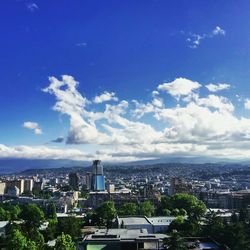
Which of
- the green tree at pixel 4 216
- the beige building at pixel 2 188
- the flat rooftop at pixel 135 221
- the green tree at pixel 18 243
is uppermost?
the beige building at pixel 2 188

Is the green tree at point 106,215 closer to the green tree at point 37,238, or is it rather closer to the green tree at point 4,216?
the green tree at point 4,216

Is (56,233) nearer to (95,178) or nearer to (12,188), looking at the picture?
(12,188)

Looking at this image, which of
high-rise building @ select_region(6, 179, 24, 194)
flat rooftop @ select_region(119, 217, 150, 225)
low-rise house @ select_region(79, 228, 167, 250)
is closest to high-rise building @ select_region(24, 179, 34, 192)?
high-rise building @ select_region(6, 179, 24, 194)

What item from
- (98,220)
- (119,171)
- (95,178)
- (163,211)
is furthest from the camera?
(119,171)

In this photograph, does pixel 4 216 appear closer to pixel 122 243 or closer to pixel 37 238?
pixel 37 238

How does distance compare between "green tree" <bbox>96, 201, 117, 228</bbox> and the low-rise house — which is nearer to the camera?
the low-rise house

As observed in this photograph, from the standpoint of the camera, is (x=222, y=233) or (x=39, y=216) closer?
(x=222, y=233)

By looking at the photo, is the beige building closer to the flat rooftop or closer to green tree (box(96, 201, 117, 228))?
green tree (box(96, 201, 117, 228))

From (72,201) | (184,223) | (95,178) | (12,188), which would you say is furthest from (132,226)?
(95,178)

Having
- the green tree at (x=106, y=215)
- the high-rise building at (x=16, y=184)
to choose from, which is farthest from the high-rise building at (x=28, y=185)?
the green tree at (x=106, y=215)

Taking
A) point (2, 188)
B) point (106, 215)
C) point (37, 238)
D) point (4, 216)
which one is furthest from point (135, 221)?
point (2, 188)

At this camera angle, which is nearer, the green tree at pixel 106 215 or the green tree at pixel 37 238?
the green tree at pixel 37 238
